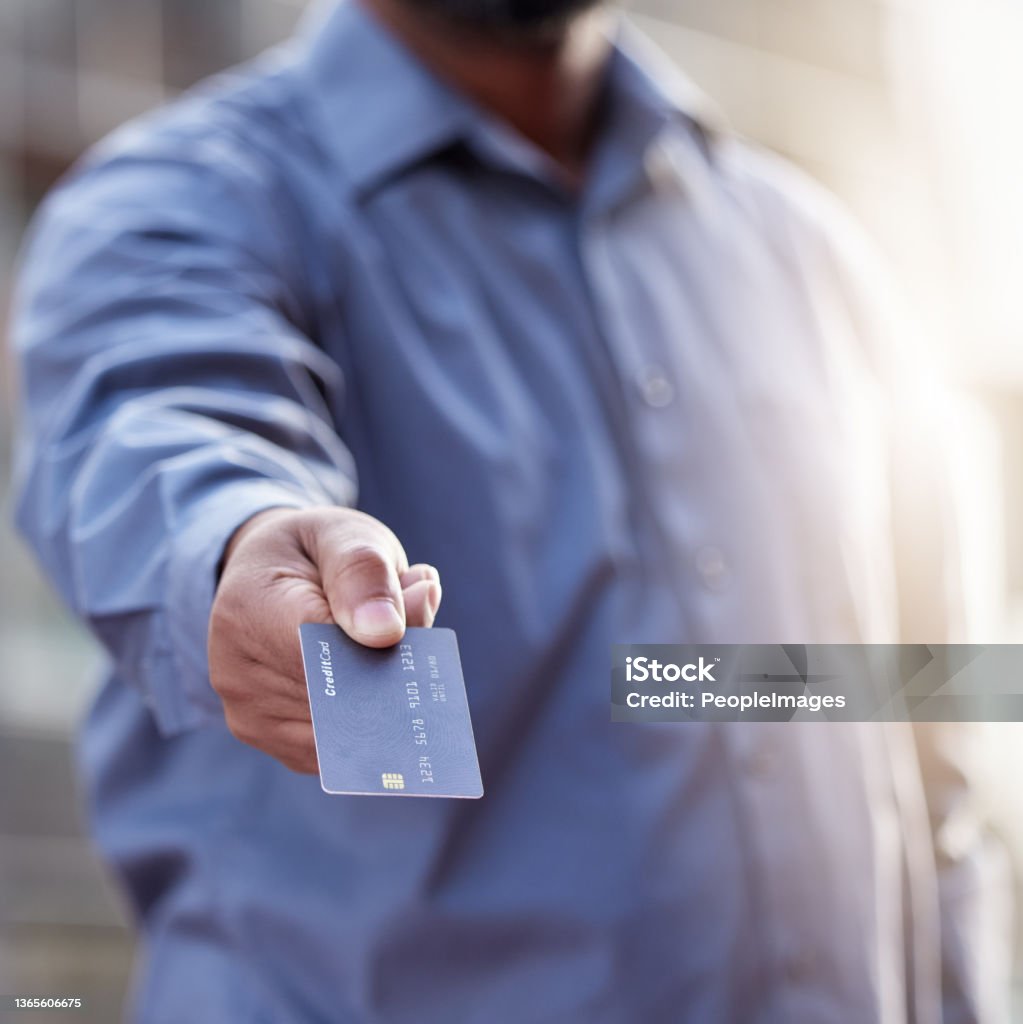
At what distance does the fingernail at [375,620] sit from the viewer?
15.5 inches

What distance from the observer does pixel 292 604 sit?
413mm

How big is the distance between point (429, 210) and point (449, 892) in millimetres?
404

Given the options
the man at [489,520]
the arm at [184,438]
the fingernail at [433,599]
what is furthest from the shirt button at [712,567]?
the fingernail at [433,599]

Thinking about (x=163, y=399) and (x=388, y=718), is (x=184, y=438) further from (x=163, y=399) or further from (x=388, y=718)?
(x=388, y=718)

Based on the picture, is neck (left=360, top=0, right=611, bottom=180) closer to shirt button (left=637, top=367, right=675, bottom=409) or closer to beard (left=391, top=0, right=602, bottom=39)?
beard (left=391, top=0, right=602, bottom=39)

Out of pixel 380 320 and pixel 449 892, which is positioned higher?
pixel 380 320

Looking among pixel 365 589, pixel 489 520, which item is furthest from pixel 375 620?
pixel 489 520

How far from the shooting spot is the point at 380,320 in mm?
722

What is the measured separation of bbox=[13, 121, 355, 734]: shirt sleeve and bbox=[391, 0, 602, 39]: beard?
8.7 inches

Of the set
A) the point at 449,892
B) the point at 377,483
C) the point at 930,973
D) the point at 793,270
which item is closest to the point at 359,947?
the point at 449,892

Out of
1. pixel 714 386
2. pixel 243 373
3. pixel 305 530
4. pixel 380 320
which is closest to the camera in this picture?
pixel 305 530

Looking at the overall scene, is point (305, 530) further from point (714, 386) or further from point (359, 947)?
point (714, 386)

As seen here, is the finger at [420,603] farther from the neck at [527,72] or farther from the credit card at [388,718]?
the neck at [527,72]

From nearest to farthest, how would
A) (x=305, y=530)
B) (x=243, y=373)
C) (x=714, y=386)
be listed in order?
(x=305, y=530) → (x=243, y=373) → (x=714, y=386)
